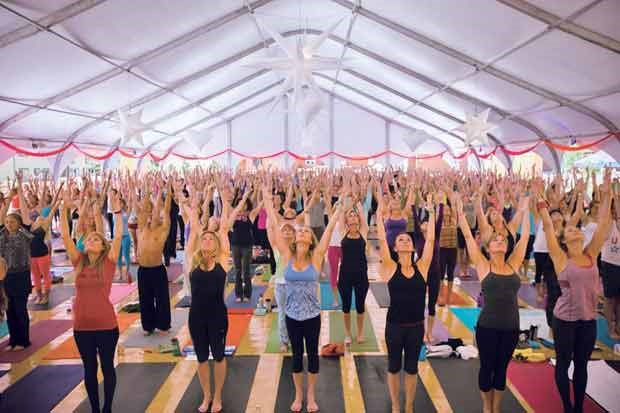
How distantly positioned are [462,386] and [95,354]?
317cm

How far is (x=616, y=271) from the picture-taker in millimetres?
4879

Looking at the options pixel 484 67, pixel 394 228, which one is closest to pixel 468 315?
pixel 394 228

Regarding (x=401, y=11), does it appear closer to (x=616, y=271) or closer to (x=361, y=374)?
(x=616, y=271)

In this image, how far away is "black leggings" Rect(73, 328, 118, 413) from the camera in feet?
10.8

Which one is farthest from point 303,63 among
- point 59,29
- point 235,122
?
point 235,122

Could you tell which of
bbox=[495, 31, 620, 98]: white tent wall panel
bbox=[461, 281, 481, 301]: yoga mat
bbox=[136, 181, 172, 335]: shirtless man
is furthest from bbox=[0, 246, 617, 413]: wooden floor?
bbox=[495, 31, 620, 98]: white tent wall panel

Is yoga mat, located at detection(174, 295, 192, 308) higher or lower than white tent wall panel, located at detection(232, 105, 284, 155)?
lower

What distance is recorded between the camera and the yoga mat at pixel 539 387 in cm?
375

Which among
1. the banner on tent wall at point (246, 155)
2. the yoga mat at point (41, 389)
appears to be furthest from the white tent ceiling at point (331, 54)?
the yoga mat at point (41, 389)

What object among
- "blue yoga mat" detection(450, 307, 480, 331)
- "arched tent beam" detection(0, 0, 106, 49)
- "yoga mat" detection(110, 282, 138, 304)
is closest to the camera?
"blue yoga mat" detection(450, 307, 480, 331)

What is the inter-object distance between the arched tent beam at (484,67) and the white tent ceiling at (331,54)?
32 mm

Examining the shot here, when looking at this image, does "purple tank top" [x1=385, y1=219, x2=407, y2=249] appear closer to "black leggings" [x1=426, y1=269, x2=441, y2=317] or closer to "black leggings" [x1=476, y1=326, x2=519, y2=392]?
"black leggings" [x1=426, y1=269, x2=441, y2=317]

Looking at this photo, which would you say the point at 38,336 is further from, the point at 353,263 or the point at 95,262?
the point at 353,263

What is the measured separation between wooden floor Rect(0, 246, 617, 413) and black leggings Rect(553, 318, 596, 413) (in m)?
0.41
